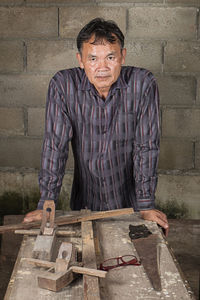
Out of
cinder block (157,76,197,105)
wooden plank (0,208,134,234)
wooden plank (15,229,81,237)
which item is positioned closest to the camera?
wooden plank (15,229,81,237)

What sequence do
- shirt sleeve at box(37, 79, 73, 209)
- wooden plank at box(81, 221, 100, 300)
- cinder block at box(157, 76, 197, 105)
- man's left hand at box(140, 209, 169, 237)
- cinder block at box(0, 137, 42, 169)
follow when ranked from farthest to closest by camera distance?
cinder block at box(0, 137, 42, 169) < cinder block at box(157, 76, 197, 105) < shirt sleeve at box(37, 79, 73, 209) < man's left hand at box(140, 209, 169, 237) < wooden plank at box(81, 221, 100, 300)

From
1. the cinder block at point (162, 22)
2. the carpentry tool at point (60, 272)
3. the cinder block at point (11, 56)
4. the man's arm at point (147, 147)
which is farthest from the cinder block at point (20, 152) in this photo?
the carpentry tool at point (60, 272)

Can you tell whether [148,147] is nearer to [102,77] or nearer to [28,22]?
[102,77]

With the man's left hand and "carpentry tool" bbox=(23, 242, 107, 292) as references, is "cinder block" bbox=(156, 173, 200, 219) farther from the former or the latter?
"carpentry tool" bbox=(23, 242, 107, 292)

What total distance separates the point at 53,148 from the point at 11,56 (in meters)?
1.64

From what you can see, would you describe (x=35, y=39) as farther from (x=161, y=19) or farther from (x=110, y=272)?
(x=110, y=272)

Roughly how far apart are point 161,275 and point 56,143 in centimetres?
93

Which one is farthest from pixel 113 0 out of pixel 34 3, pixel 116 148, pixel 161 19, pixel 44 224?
pixel 44 224

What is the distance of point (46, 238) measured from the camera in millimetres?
1423

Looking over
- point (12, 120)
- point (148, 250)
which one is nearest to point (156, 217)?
point (148, 250)

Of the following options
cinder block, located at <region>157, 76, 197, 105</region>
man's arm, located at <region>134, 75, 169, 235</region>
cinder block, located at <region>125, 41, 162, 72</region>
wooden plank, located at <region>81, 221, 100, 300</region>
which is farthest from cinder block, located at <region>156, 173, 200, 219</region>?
wooden plank, located at <region>81, 221, 100, 300</region>

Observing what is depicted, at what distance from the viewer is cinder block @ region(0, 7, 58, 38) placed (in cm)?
319

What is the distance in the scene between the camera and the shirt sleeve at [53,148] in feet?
6.40

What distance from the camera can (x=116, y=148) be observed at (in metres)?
2.10
